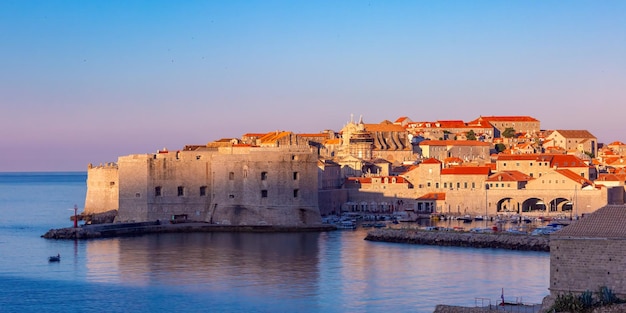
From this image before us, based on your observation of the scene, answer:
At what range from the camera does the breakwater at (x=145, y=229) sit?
35.4 meters

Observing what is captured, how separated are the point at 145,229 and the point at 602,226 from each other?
2350cm

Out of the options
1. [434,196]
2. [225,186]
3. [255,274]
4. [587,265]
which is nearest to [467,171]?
[434,196]

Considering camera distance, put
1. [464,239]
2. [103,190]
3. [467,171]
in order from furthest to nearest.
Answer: [467,171] < [103,190] < [464,239]

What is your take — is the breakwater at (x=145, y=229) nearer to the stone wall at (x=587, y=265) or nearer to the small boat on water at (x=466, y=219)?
the small boat on water at (x=466, y=219)

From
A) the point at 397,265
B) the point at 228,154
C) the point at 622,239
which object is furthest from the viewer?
the point at 228,154

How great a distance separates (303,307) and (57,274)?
845 centimetres

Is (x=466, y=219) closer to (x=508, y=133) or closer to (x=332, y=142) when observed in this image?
(x=332, y=142)

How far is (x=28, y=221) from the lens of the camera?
46000 mm

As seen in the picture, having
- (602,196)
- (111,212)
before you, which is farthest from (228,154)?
(602,196)

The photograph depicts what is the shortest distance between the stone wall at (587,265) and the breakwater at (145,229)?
70.2 ft

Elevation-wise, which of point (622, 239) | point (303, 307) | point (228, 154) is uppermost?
point (228, 154)

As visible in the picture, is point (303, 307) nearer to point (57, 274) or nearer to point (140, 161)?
point (57, 274)

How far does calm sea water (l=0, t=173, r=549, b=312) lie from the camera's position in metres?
21.5

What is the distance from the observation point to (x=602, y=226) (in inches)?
625
